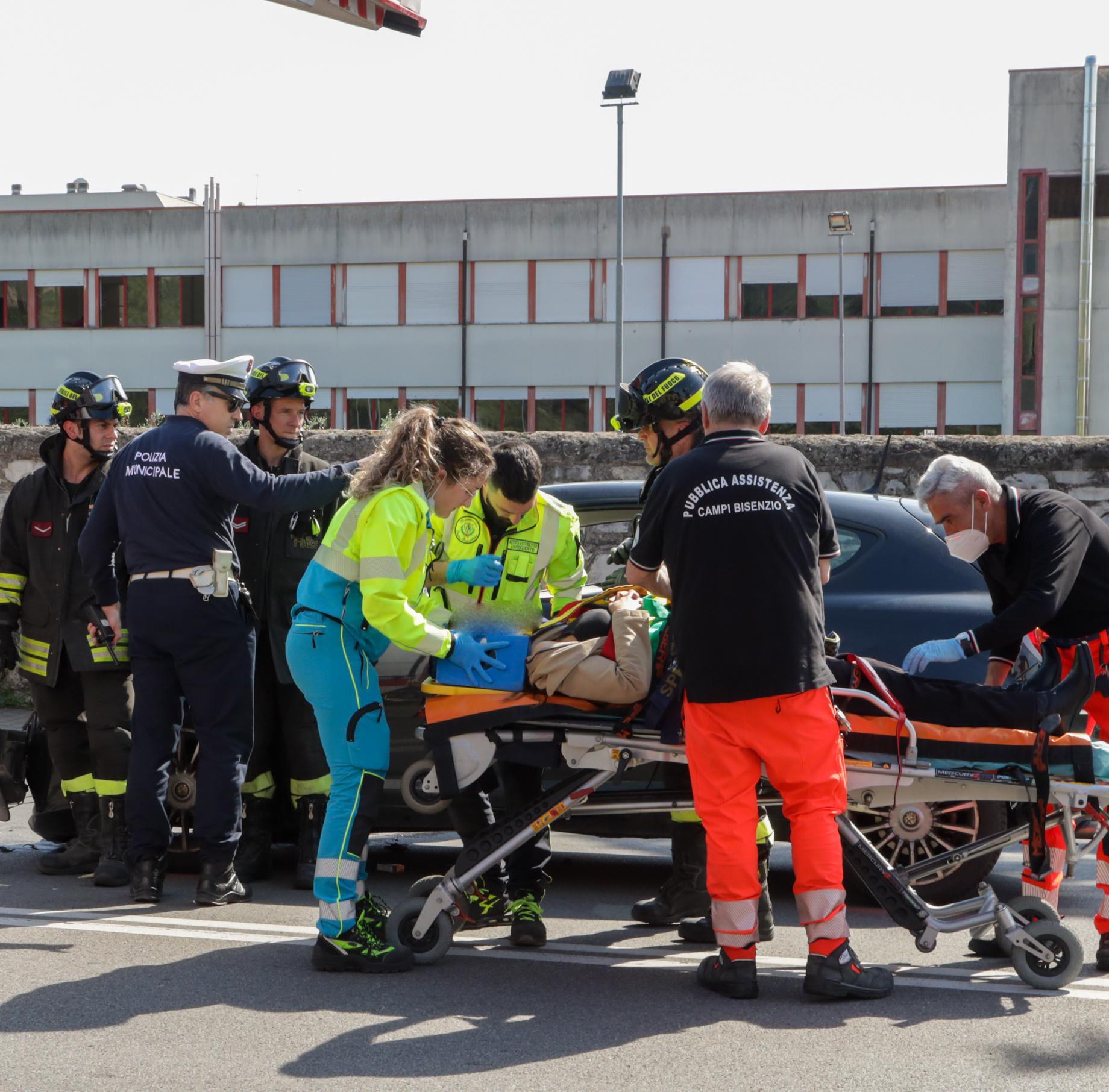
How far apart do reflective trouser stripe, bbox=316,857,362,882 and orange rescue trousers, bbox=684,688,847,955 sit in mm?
1154

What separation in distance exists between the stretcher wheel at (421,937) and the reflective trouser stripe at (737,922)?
951 millimetres

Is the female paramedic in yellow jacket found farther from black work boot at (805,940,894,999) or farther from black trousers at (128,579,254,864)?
black work boot at (805,940,894,999)

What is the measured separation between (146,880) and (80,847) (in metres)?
0.82

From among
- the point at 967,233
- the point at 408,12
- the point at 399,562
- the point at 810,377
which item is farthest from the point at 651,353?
the point at 399,562

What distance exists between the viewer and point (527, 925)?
519 centimetres

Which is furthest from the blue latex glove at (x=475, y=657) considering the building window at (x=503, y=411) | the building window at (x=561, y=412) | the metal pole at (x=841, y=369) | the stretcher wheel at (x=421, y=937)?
the building window at (x=503, y=411)

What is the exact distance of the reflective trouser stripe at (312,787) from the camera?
6336mm

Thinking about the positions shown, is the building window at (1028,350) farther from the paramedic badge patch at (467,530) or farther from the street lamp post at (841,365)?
the paramedic badge patch at (467,530)

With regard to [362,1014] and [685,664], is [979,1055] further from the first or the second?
[362,1014]

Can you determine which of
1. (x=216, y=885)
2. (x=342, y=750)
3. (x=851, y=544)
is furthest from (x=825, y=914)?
(x=216, y=885)

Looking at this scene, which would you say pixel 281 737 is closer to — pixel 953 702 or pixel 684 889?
pixel 684 889

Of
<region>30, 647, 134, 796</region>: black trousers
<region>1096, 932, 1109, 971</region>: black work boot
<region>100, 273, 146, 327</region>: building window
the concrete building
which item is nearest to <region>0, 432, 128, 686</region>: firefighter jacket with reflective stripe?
<region>30, 647, 134, 796</region>: black trousers

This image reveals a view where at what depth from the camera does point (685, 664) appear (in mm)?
4582

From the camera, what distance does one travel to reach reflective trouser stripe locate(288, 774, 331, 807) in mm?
6336
